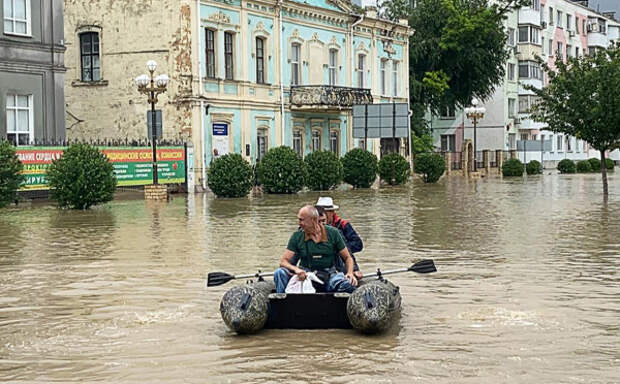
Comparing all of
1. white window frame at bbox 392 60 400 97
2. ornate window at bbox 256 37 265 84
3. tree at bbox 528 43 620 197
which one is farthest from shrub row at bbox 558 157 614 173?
tree at bbox 528 43 620 197

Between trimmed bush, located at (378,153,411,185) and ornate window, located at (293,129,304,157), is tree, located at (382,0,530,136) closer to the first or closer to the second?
trimmed bush, located at (378,153,411,185)

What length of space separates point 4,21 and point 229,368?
2525 centimetres

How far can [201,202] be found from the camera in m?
31.2

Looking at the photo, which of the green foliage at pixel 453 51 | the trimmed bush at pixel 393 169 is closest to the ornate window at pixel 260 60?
the trimmed bush at pixel 393 169

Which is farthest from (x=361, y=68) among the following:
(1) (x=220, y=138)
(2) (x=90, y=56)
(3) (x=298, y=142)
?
(2) (x=90, y=56)

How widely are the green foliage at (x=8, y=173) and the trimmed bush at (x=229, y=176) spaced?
8.92 metres

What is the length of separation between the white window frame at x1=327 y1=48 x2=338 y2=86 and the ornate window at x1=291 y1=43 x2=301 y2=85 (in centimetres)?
264

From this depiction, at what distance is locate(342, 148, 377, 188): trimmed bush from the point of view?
40.8 meters

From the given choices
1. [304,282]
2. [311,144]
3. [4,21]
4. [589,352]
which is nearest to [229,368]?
[304,282]

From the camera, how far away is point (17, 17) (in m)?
31.3

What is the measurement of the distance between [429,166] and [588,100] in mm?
15504

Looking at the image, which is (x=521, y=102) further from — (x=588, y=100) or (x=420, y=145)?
(x=588, y=100)

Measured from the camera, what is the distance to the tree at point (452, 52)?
5850 cm

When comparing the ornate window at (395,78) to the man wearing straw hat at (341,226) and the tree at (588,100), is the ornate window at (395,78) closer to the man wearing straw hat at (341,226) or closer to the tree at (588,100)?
the tree at (588,100)
